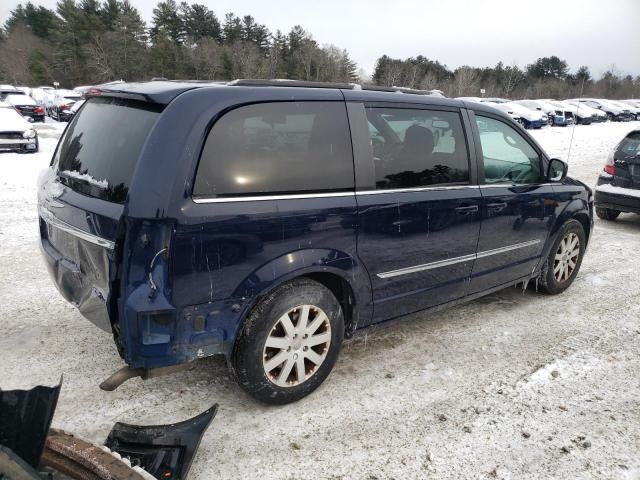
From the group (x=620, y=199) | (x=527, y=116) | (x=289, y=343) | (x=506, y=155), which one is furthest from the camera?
(x=527, y=116)

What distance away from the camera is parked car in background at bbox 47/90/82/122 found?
24734mm

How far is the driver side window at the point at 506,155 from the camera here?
382cm

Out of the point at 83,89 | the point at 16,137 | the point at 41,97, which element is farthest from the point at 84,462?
the point at 41,97

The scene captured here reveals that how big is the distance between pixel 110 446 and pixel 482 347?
265 cm

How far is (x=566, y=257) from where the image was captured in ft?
15.7

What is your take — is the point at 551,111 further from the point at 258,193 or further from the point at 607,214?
the point at 258,193

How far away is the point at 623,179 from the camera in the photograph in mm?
7258

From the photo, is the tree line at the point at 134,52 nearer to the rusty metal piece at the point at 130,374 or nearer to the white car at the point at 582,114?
the white car at the point at 582,114

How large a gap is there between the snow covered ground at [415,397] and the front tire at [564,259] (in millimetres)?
222

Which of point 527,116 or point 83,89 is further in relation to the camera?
point 527,116

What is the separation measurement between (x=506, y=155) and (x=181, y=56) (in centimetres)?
5553

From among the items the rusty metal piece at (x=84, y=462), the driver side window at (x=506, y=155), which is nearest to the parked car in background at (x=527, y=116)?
the driver side window at (x=506, y=155)

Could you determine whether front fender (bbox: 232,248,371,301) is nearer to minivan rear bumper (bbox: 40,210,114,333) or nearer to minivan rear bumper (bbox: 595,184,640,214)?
minivan rear bumper (bbox: 40,210,114,333)

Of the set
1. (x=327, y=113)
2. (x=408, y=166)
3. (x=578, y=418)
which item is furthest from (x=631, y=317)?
(x=327, y=113)
